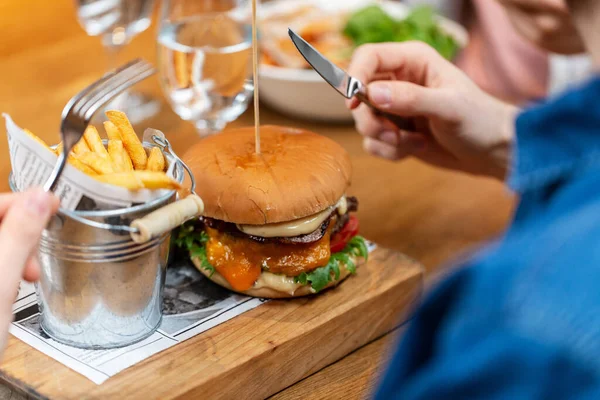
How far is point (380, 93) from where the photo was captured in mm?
1598

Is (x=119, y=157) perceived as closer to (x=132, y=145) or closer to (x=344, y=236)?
(x=132, y=145)

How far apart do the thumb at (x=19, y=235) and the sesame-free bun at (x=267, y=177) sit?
469mm

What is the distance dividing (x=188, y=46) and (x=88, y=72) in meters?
0.71

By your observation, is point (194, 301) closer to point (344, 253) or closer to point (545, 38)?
point (344, 253)

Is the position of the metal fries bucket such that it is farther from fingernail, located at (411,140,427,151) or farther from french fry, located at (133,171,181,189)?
fingernail, located at (411,140,427,151)

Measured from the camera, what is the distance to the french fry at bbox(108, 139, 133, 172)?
130cm

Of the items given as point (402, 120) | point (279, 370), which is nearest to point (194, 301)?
point (279, 370)

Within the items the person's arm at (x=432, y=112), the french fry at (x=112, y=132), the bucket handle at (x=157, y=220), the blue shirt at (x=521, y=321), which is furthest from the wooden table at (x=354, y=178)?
the blue shirt at (x=521, y=321)

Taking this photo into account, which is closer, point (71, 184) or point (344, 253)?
point (71, 184)

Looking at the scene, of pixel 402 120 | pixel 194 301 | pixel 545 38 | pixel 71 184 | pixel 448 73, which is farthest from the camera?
pixel 545 38

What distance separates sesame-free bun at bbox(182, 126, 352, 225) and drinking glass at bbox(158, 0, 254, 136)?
351mm

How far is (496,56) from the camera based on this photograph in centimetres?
324

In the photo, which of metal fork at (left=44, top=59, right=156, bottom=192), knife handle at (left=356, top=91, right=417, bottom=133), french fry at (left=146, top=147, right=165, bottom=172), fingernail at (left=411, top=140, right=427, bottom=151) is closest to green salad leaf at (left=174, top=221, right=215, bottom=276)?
french fry at (left=146, top=147, right=165, bottom=172)

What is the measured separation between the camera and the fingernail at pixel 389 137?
1.86m
